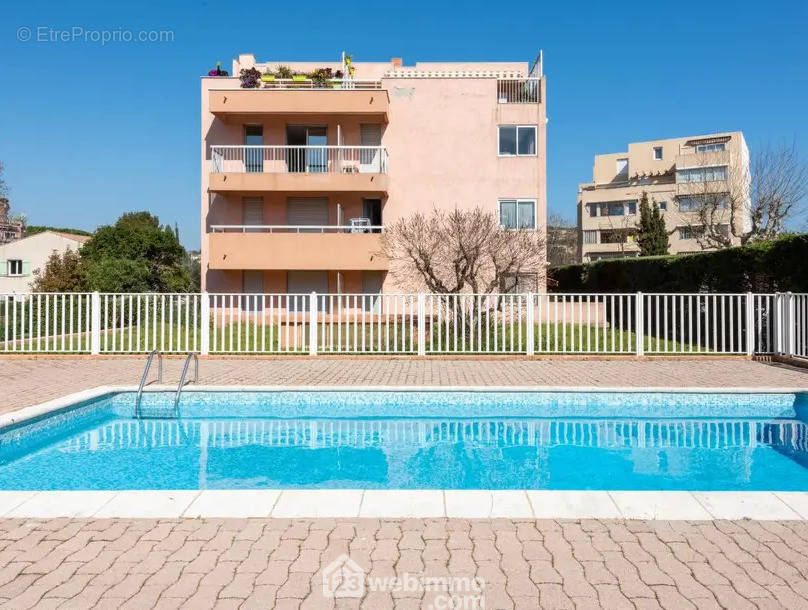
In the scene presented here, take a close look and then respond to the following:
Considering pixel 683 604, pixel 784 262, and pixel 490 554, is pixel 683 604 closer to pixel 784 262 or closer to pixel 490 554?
pixel 490 554

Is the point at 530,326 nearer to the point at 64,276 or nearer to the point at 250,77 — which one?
the point at 250,77

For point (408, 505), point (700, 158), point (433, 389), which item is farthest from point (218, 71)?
point (700, 158)

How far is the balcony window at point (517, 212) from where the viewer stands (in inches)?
1016

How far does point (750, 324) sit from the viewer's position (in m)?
13.5

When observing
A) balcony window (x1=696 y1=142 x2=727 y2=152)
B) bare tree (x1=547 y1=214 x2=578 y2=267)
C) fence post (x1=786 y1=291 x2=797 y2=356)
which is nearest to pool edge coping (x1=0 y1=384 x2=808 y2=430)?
fence post (x1=786 y1=291 x2=797 y2=356)

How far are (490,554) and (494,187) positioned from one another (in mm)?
23567

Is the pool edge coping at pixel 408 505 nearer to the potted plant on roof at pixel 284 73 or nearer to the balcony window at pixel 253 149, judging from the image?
the balcony window at pixel 253 149

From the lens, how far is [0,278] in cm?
5019

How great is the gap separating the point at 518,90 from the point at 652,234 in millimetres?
21361

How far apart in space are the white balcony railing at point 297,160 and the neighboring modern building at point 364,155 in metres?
0.05

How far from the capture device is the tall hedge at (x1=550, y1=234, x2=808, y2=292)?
551 inches

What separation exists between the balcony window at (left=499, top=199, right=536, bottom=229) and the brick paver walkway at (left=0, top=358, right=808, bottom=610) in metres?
22.4

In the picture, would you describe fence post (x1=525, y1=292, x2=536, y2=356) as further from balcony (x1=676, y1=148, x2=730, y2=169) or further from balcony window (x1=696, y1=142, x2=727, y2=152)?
balcony window (x1=696, y1=142, x2=727, y2=152)

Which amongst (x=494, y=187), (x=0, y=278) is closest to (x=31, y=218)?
(x=0, y=278)
